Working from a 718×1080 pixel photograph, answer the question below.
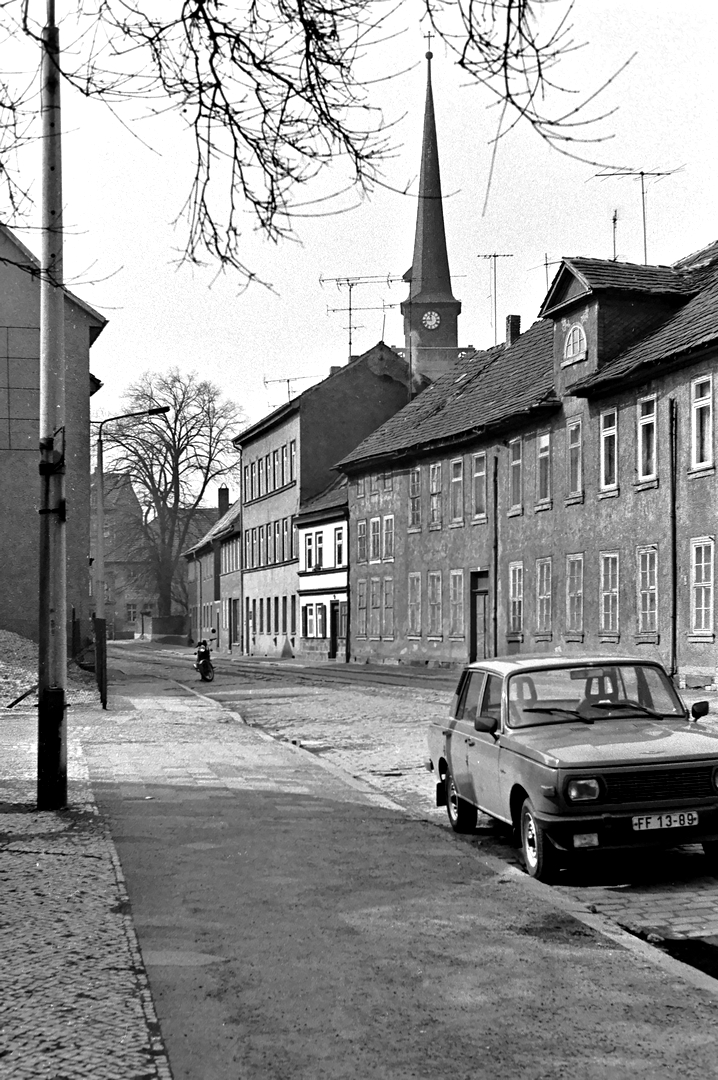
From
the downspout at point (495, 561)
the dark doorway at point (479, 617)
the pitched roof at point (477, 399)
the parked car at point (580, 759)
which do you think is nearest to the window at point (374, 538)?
the pitched roof at point (477, 399)

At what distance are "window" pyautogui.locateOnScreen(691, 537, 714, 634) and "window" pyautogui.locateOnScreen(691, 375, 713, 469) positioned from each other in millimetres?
1724

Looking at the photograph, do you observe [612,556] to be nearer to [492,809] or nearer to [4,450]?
[4,450]

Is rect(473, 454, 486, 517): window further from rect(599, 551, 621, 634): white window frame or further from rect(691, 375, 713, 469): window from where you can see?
rect(691, 375, 713, 469): window

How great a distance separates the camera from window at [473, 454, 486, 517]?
41.9m

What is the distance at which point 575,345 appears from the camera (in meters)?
34.9

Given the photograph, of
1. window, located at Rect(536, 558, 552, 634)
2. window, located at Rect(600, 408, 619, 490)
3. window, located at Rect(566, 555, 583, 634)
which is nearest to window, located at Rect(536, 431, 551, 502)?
window, located at Rect(536, 558, 552, 634)

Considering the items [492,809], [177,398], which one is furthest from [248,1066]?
[177,398]

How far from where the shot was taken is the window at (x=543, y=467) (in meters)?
37.0

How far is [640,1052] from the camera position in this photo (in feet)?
17.1

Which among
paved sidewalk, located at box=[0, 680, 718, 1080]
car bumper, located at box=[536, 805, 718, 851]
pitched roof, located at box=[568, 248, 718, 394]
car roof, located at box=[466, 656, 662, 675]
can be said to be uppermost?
pitched roof, located at box=[568, 248, 718, 394]

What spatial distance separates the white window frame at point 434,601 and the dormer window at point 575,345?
1196 centimetres

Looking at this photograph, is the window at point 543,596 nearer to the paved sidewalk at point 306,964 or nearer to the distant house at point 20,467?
the distant house at point 20,467

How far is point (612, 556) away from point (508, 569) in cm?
723

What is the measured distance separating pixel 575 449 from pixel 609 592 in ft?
14.2
